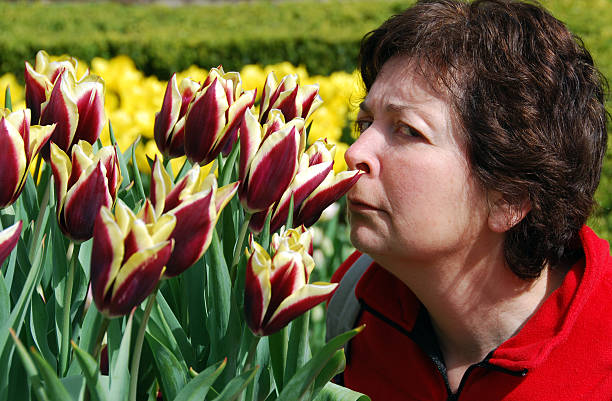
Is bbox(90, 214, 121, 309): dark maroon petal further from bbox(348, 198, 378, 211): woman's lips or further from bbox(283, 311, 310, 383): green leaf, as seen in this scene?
bbox(348, 198, 378, 211): woman's lips

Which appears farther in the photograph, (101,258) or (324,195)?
(324,195)

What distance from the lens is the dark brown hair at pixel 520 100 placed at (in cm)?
152

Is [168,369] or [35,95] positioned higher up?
[35,95]

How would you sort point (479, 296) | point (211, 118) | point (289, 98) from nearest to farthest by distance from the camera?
point (211, 118), point (289, 98), point (479, 296)

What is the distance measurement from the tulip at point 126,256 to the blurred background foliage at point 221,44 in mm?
1707

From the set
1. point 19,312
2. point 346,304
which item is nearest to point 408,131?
point 346,304

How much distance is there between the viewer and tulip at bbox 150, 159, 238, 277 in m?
0.85

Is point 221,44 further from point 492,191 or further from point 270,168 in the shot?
point 270,168

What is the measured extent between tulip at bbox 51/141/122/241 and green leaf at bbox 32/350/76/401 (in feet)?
0.61

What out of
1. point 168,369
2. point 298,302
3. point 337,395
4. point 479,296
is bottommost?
point 479,296

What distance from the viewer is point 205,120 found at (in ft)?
3.77

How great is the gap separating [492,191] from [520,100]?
0.19 metres

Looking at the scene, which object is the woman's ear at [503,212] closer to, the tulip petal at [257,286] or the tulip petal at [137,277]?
the tulip petal at [257,286]

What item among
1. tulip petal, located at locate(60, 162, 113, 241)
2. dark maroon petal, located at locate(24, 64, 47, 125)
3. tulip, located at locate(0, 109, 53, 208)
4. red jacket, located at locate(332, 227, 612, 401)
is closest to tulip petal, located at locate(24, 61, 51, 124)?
dark maroon petal, located at locate(24, 64, 47, 125)
